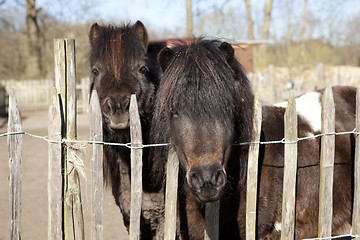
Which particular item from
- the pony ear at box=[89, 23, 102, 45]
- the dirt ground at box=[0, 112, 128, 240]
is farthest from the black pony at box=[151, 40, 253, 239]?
the pony ear at box=[89, 23, 102, 45]

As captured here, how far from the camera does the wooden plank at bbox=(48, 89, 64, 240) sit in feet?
8.16

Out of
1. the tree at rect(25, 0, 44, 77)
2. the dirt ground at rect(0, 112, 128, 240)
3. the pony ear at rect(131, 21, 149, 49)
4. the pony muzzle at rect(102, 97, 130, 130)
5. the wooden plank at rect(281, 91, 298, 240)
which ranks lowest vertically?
the dirt ground at rect(0, 112, 128, 240)

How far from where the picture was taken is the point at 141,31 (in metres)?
3.71

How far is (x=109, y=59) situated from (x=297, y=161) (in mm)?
1983

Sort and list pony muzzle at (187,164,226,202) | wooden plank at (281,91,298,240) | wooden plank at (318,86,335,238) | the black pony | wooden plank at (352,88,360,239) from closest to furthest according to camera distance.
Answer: pony muzzle at (187,164,226,202) < the black pony < wooden plank at (281,91,298,240) < wooden plank at (318,86,335,238) < wooden plank at (352,88,360,239)

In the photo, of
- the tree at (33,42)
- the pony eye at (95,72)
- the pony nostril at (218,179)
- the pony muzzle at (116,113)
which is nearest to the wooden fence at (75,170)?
the pony muzzle at (116,113)

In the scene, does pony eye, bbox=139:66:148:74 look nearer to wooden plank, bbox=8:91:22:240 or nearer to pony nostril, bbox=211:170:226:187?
wooden plank, bbox=8:91:22:240

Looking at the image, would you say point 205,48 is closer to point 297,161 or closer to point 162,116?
point 162,116

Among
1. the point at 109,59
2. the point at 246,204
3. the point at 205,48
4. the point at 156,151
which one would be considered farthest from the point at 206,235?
the point at 109,59

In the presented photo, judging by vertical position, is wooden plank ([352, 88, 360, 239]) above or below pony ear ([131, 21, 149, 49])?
below

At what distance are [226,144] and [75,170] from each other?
3.80ft

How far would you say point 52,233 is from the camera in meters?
2.55

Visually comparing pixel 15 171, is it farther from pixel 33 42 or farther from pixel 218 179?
pixel 33 42

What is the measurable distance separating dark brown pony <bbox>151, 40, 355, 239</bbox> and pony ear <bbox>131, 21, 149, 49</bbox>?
101cm
